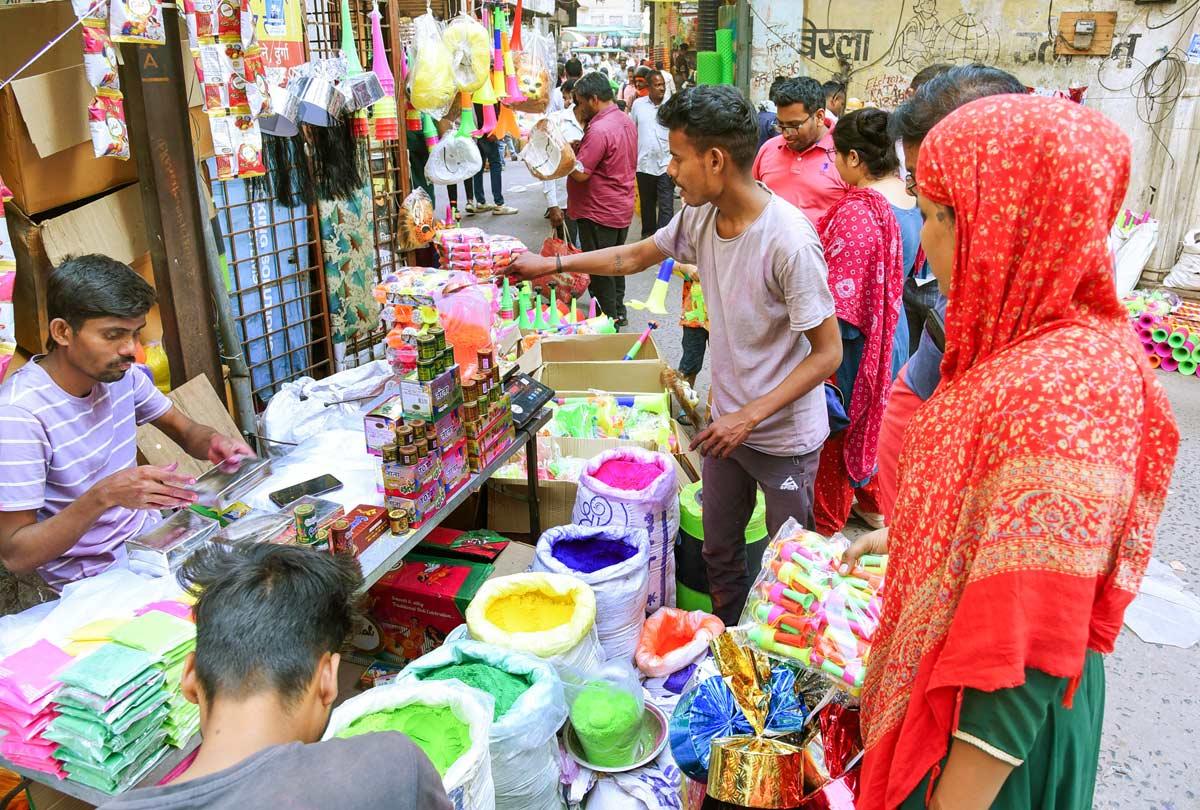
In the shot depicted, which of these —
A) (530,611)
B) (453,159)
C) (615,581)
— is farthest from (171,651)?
(453,159)

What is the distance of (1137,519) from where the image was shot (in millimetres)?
1192

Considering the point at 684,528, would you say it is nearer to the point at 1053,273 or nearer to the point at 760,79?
the point at 1053,273

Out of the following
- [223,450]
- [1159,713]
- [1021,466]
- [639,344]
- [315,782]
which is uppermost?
[1021,466]

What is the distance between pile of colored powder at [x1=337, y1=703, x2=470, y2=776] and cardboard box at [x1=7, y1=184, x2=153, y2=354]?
72.0 inches

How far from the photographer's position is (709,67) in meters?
10.7

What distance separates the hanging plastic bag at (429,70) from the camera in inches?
189

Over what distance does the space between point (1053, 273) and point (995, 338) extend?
13 cm

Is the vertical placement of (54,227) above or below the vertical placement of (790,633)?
above

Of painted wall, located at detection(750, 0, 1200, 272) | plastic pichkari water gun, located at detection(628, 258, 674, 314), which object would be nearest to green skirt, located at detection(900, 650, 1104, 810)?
plastic pichkari water gun, located at detection(628, 258, 674, 314)

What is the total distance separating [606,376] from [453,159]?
6.34 ft

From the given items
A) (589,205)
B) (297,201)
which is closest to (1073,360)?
(297,201)

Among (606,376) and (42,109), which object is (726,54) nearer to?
(606,376)

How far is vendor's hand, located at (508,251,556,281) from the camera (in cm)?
321

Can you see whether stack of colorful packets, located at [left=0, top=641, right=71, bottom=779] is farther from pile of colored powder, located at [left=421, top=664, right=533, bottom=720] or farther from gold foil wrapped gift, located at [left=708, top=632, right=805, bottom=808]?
gold foil wrapped gift, located at [left=708, top=632, right=805, bottom=808]
